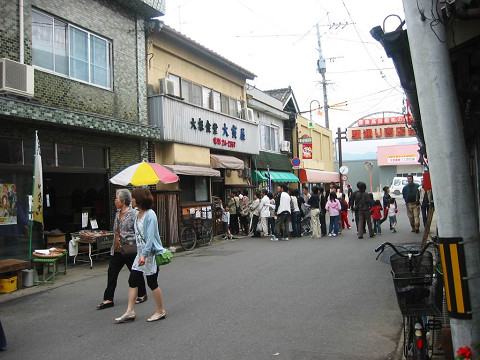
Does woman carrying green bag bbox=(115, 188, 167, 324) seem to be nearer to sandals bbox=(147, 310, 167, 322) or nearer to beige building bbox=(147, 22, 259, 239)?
sandals bbox=(147, 310, 167, 322)

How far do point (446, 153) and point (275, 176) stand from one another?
69.0ft

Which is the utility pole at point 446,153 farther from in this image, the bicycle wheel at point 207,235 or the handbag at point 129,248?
the bicycle wheel at point 207,235

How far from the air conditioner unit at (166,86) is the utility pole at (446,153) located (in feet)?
38.9

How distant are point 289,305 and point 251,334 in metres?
1.43

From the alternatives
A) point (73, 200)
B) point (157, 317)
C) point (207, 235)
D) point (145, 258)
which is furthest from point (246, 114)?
point (157, 317)

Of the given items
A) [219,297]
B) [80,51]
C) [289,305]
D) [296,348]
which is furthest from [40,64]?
[296,348]

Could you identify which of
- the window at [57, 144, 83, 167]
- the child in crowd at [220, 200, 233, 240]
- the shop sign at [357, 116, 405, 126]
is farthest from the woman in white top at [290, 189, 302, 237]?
the shop sign at [357, 116, 405, 126]

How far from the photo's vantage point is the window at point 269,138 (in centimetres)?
2528

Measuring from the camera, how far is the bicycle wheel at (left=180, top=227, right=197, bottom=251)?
1377cm

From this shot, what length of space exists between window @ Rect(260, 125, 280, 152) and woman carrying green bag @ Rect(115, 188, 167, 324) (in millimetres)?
19230

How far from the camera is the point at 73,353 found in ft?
16.4

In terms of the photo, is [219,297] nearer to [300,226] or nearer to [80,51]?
[80,51]

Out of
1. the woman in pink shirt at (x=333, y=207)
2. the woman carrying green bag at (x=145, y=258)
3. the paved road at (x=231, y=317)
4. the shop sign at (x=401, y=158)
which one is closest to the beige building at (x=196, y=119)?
the woman in pink shirt at (x=333, y=207)

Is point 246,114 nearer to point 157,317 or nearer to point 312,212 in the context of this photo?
point 312,212
